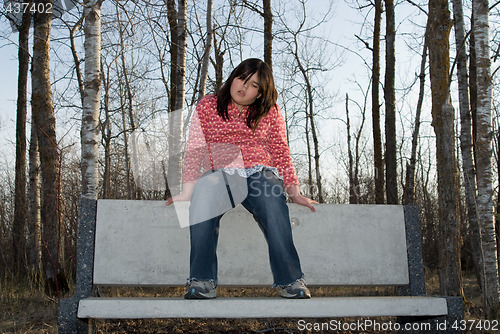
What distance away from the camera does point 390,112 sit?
29.9 ft

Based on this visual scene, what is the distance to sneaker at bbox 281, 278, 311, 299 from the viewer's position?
6.66 feet

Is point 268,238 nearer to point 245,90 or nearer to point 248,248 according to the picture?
point 248,248

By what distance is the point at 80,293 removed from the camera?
2.34m

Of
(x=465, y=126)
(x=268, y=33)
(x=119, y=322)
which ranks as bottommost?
(x=119, y=322)

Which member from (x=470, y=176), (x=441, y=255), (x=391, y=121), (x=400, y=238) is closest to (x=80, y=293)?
(x=400, y=238)

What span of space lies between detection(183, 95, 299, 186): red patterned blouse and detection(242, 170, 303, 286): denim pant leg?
18cm

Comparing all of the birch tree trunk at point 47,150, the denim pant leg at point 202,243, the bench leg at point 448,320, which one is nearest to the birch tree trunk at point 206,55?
the birch tree trunk at point 47,150

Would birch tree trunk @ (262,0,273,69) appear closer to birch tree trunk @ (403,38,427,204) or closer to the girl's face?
birch tree trunk @ (403,38,427,204)

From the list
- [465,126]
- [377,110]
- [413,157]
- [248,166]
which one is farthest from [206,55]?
[413,157]

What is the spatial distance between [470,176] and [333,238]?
3.02m

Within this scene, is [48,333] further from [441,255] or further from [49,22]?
[49,22]

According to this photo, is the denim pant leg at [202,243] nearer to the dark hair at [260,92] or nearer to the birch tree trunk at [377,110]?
the dark hair at [260,92]

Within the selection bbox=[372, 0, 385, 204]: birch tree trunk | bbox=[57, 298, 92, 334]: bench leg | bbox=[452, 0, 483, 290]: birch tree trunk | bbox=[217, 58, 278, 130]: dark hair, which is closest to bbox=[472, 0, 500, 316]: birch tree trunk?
bbox=[452, 0, 483, 290]: birch tree trunk

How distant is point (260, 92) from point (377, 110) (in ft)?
26.0
